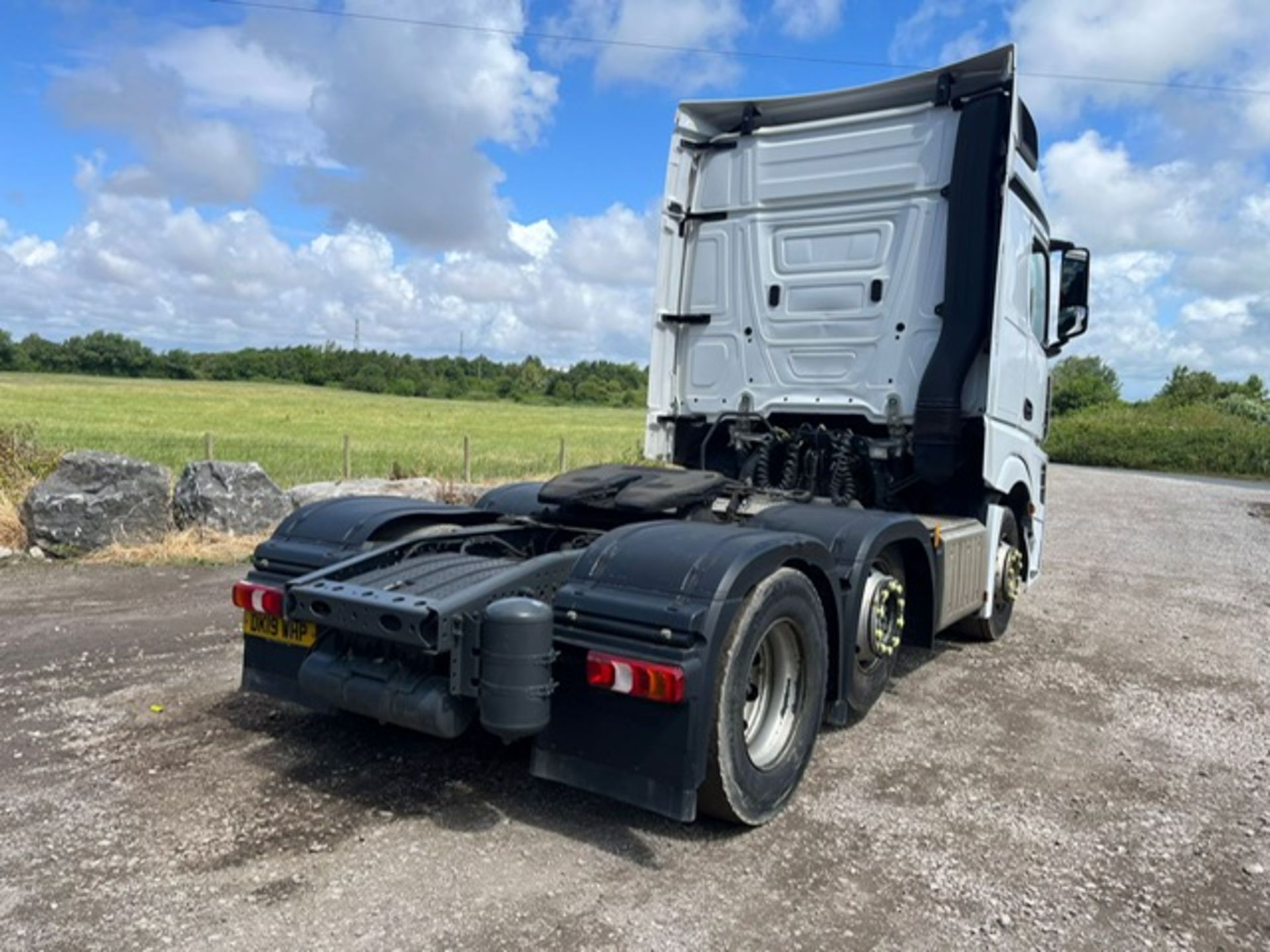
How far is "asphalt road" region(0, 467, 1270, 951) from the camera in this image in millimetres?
2988

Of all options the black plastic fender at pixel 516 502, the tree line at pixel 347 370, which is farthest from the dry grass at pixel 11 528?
the tree line at pixel 347 370

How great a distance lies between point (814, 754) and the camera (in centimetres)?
455

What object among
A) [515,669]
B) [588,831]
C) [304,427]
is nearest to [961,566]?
[588,831]

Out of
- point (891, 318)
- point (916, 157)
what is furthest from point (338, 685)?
point (916, 157)

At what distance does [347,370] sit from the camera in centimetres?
9344

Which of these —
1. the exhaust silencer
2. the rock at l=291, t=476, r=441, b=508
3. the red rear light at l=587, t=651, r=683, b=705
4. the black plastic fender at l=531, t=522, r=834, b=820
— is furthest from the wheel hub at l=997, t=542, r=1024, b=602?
the rock at l=291, t=476, r=441, b=508

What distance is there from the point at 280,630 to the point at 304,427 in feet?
120

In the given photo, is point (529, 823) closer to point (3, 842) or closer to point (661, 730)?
point (661, 730)

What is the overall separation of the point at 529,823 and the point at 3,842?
1792 mm

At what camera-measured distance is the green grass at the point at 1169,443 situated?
3559cm

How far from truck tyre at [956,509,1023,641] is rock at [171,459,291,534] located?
7057 millimetres

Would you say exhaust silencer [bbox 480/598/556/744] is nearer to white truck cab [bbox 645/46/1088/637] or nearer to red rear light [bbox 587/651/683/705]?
red rear light [bbox 587/651/683/705]

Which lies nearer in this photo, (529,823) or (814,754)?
(529,823)

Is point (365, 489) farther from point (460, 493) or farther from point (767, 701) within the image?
point (767, 701)
